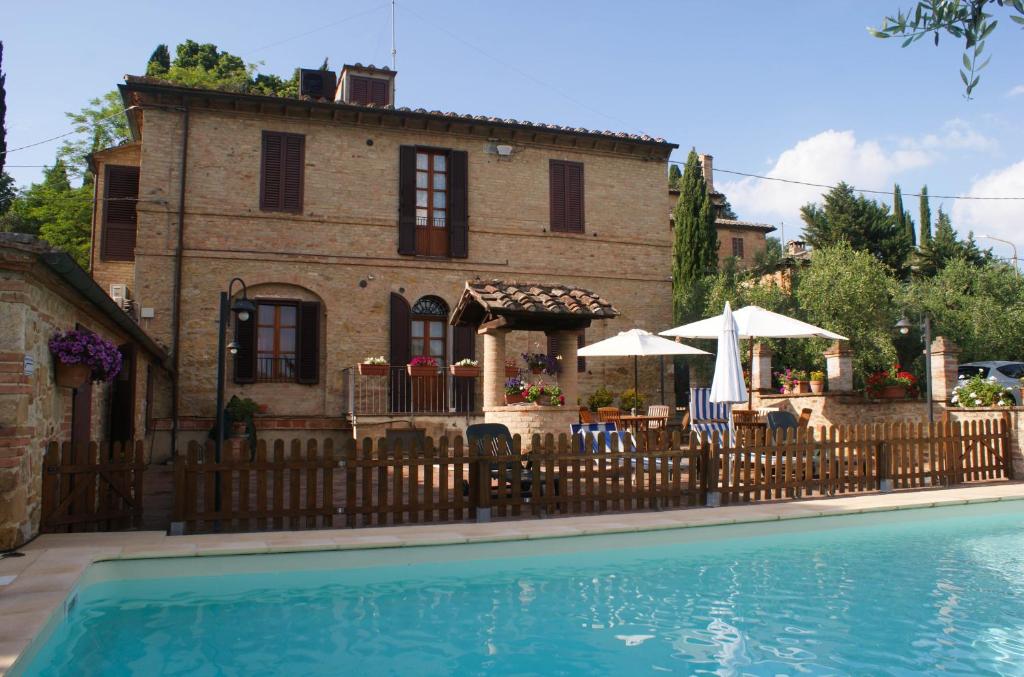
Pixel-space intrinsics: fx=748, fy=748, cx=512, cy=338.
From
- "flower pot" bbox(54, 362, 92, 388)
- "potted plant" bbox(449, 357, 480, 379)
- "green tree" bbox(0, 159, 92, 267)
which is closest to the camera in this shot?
"flower pot" bbox(54, 362, 92, 388)

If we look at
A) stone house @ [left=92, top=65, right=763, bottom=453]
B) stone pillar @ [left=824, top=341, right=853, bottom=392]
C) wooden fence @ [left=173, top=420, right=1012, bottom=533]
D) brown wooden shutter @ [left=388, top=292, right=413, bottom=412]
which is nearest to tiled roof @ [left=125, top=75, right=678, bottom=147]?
stone house @ [left=92, top=65, right=763, bottom=453]

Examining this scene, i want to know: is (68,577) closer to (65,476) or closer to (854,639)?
(65,476)

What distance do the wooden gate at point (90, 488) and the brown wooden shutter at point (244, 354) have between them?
24.4 feet

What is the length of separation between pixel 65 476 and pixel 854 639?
20.9ft

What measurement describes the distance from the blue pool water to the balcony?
806cm

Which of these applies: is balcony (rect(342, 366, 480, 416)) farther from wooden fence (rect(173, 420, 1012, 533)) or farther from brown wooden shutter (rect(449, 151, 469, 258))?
wooden fence (rect(173, 420, 1012, 533))

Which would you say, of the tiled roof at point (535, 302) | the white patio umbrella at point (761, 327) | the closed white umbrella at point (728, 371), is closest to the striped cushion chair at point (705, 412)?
the white patio umbrella at point (761, 327)

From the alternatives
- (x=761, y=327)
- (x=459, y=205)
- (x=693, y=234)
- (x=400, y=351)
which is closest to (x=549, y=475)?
(x=761, y=327)

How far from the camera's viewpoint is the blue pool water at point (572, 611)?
159 inches

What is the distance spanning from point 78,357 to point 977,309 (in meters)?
20.6

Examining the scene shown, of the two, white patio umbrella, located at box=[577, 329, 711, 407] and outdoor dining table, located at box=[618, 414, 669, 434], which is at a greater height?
white patio umbrella, located at box=[577, 329, 711, 407]

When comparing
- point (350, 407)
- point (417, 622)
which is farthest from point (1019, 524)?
point (350, 407)

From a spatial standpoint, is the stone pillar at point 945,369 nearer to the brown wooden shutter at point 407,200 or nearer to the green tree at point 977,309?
the green tree at point 977,309

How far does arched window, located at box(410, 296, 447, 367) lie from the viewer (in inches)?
613
